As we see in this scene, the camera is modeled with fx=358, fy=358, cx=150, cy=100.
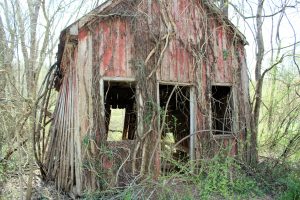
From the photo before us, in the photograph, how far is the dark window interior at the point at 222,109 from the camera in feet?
31.5

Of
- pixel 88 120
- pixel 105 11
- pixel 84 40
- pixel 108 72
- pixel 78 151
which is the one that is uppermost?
pixel 105 11

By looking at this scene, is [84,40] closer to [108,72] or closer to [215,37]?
[108,72]

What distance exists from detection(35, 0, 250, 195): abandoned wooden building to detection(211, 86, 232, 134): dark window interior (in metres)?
0.06

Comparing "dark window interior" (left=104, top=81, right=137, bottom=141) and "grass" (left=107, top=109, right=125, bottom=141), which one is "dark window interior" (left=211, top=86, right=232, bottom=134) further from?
A: "grass" (left=107, top=109, right=125, bottom=141)

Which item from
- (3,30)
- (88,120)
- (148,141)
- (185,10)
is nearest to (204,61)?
(185,10)

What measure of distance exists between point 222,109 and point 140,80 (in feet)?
11.6

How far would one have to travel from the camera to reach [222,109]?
34.2 feet

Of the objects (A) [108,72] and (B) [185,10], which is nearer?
(A) [108,72]

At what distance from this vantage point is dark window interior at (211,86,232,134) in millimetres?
9594

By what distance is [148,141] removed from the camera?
7887 millimetres

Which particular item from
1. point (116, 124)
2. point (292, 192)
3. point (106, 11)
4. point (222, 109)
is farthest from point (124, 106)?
point (292, 192)

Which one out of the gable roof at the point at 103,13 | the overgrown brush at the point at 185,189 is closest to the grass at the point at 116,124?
the gable roof at the point at 103,13

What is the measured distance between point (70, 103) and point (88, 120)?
870mm

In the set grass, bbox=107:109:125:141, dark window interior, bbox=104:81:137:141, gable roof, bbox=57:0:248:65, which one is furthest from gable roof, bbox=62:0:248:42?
grass, bbox=107:109:125:141
